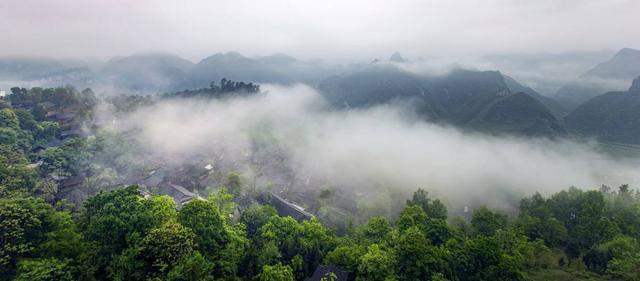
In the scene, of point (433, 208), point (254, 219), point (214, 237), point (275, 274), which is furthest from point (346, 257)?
point (433, 208)

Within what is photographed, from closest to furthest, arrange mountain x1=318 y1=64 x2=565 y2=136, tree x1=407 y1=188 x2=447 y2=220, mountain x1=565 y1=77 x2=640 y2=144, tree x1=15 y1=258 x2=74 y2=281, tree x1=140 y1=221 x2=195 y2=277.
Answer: tree x1=15 y1=258 x2=74 y2=281 → tree x1=140 y1=221 x2=195 y2=277 → tree x1=407 y1=188 x2=447 y2=220 → mountain x1=318 y1=64 x2=565 y2=136 → mountain x1=565 y1=77 x2=640 y2=144

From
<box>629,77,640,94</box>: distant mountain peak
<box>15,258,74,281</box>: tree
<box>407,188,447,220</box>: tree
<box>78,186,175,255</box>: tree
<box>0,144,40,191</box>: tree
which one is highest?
<box>629,77,640,94</box>: distant mountain peak

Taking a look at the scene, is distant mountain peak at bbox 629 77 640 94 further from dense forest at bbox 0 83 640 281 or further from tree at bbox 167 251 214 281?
tree at bbox 167 251 214 281

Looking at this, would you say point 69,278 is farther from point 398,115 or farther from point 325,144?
point 398,115

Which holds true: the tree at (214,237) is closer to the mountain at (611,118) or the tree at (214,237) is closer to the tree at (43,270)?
the tree at (43,270)

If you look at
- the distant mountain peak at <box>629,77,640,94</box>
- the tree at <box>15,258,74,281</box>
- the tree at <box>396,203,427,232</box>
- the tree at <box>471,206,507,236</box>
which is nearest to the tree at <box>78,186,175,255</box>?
the tree at <box>15,258,74,281</box>

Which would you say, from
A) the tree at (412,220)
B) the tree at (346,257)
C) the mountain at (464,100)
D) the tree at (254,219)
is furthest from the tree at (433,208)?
the mountain at (464,100)
